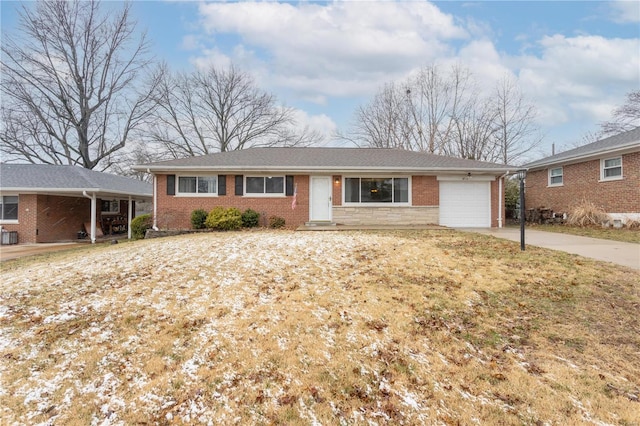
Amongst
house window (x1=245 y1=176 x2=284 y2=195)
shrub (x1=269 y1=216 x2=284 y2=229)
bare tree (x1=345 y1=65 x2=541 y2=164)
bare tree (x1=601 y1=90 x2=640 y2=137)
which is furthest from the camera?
bare tree (x1=345 y1=65 x2=541 y2=164)

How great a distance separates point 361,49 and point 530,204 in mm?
13443

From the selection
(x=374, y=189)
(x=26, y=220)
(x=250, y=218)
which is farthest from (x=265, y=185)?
(x=26, y=220)

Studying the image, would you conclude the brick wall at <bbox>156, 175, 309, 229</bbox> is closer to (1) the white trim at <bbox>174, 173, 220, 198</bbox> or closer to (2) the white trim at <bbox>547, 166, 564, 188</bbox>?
(1) the white trim at <bbox>174, 173, 220, 198</bbox>

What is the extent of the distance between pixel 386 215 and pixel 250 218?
576cm

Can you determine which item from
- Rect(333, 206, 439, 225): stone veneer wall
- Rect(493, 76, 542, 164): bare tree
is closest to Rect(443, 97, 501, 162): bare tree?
Rect(493, 76, 542, 164): bare tree

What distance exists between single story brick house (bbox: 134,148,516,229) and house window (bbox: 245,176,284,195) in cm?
4

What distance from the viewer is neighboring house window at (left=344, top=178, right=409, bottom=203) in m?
13.0

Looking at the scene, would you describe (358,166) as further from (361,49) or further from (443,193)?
(361,49)

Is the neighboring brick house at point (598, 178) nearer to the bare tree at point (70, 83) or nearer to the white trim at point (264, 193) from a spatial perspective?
the white trim at point (264, 193)

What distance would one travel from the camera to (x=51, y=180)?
1455 centimetres

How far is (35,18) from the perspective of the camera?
20.9 meters

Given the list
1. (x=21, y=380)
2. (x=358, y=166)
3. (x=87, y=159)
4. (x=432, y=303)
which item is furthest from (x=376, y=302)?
(x=87, y=159)

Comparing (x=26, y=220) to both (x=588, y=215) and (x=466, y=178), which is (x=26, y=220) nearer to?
(x=466, y=178)

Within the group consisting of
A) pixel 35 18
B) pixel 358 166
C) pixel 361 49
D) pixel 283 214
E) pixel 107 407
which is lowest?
pixel 107 407
